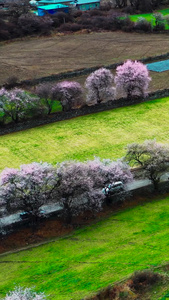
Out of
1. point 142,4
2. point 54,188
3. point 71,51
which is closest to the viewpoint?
point 54,188

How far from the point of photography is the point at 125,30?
4112 inches

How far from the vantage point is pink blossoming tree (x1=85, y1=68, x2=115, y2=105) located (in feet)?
212

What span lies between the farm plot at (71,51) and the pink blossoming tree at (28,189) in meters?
38.4

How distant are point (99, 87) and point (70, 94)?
4.62 meters

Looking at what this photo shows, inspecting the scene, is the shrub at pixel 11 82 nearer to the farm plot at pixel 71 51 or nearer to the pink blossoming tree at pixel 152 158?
the farm plot at pixel 71 51

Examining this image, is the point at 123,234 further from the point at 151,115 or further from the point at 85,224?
the point at 151,115

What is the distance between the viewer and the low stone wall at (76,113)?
60.1 meters

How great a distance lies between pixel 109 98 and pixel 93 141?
39.5 ft

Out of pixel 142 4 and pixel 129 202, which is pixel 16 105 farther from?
pixel 142 4

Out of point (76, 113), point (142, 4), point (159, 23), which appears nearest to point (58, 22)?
point (159, 23)

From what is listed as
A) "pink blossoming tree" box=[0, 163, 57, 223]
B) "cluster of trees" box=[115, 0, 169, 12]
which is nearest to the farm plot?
"cluster of trees" box=[115, 0, 169, 12]

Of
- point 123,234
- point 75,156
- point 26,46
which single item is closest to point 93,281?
point 123,234

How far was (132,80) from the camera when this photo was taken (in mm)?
65562

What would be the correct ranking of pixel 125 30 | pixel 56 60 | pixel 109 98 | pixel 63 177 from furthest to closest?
pixel 125 30 < pixel 56 60 < pixel 109 98 < pixel 63 177
